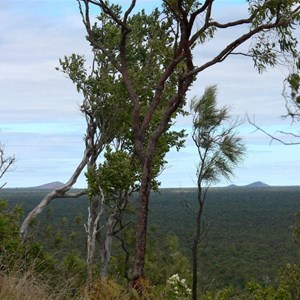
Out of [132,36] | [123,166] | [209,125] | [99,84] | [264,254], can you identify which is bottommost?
[264,254]

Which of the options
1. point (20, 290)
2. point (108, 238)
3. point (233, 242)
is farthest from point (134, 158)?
point (233, 242)

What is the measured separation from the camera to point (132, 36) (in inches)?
960

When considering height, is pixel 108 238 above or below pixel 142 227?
below

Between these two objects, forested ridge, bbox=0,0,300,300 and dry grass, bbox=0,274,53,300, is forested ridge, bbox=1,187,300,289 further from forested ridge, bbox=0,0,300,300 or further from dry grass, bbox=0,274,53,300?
dry grass, bbox=0,274,53,300

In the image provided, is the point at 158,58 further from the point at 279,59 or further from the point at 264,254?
the point at 264,254

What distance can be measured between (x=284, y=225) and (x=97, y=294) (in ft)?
327

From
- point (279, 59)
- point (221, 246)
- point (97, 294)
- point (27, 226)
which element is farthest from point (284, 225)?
point (97, 294)

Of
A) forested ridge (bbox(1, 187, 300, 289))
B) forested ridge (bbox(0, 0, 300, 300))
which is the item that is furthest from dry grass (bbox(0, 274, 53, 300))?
forested ridge (bbox(1, 187, 300, 289))

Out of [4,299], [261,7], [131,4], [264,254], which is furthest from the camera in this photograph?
[264,254]

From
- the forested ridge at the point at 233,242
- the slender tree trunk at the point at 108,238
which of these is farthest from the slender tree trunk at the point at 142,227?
the slender tree trunk at the point at 108,238

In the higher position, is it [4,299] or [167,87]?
[167,87]

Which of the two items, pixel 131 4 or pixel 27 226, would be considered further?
pixel 27 226

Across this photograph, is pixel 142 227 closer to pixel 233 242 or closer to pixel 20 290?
pixel 20 290

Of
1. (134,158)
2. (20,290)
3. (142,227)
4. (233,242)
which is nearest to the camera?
(20,290)
